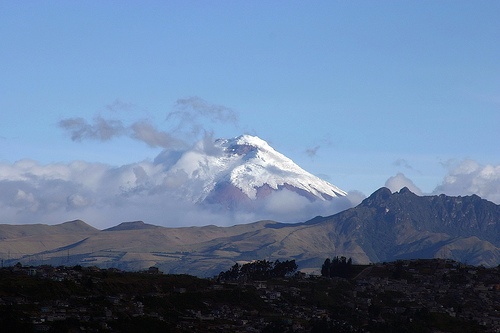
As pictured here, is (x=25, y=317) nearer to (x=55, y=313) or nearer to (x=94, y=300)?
(x=55, y=313)

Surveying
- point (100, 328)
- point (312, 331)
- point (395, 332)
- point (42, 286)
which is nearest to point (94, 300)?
point (42, 286)

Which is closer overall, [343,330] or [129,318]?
[129,318]

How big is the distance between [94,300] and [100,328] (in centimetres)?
2815

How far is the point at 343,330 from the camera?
639 ft

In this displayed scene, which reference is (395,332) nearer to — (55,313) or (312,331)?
(312,331)

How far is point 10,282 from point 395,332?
77447 mm

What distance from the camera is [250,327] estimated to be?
194 meters

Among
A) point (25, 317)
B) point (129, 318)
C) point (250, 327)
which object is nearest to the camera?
point (25, 317)

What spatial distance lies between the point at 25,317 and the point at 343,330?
63444mm

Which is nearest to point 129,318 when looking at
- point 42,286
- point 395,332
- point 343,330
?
point 42,286

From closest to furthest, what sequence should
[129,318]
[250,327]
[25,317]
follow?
[25,317], [129,318], [250,327]

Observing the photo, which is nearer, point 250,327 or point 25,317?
point 25,317

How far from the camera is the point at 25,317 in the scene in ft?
540

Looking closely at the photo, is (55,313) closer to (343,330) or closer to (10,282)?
(10,282)
